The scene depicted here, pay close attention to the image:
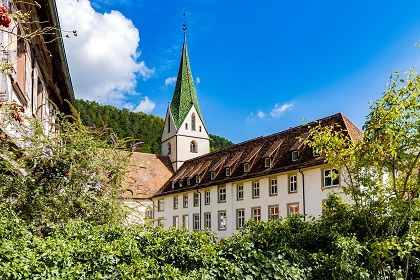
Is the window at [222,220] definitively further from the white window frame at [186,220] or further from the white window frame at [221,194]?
the white window frame at [186,220]

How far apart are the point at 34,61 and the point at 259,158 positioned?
28.6 m

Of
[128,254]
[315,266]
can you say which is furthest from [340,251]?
[128,254]

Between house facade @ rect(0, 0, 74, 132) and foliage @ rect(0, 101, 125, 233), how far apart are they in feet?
2.37

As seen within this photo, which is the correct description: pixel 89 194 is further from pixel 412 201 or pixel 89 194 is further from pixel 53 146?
pixel 412 201

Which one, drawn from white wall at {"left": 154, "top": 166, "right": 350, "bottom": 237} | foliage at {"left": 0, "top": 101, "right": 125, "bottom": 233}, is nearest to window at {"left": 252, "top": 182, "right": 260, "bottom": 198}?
white wall at {"left": 154, "top": 166, "right": 350, "bottom": 237}

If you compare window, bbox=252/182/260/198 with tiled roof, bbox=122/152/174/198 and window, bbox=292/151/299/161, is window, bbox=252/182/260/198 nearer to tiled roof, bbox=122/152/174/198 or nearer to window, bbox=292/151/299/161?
window, bbox=292/151/299/161

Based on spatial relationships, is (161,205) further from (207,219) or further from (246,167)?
(246,167)

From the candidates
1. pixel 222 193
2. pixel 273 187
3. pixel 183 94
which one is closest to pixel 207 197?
pixel 222 193

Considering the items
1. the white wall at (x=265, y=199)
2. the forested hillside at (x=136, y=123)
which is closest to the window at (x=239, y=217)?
the white wall at (x=265, y=199)

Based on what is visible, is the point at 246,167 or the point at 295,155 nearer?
the point at 295,155

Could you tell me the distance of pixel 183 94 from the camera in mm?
66125

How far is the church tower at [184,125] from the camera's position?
62.6 m

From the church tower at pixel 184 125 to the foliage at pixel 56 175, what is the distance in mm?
50535

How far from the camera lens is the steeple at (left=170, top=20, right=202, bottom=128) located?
6506cm
